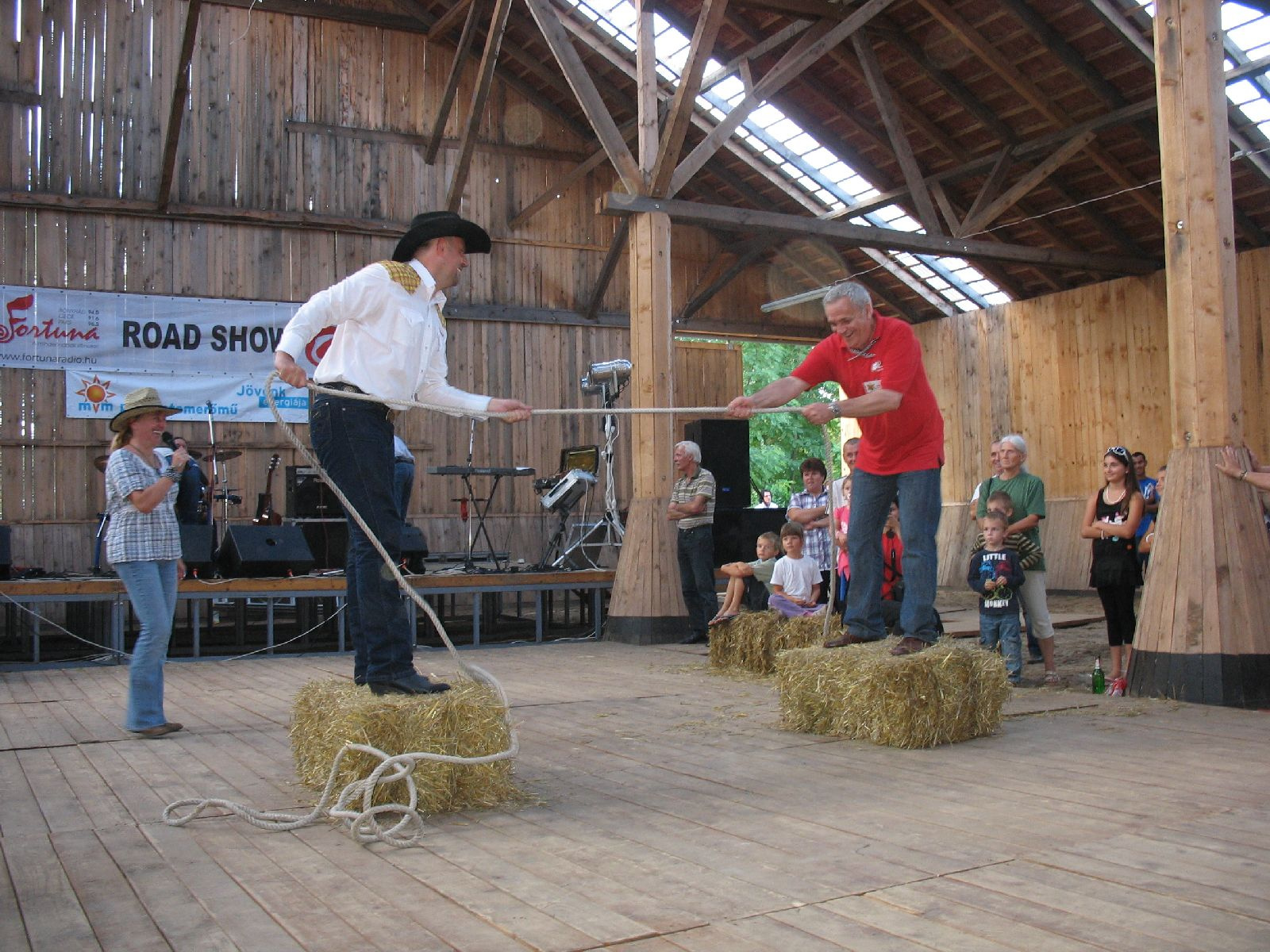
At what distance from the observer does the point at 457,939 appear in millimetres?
1947

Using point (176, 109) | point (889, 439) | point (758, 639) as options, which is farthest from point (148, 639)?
point (176, 109)

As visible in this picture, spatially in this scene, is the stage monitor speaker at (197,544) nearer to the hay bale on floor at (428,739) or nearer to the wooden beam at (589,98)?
the wooden beam at (589,98)

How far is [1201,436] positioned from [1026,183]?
6406mm

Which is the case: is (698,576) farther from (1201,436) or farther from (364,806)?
(364,806)

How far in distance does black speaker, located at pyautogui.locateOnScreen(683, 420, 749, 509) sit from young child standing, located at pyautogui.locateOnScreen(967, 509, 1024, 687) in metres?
6.01

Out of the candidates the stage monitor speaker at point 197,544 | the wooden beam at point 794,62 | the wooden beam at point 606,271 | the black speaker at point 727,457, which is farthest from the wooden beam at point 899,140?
the stage monitor speaker at point 197,544

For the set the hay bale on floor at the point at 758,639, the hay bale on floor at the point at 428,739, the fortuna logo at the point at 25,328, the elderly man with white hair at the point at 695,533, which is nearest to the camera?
the hay bale on floor at the point at 428,739

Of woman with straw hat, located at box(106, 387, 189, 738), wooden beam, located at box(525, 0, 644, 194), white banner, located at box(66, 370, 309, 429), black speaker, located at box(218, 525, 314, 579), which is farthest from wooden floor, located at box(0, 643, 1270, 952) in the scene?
white banner, located at box(66, 370, 309, 429)

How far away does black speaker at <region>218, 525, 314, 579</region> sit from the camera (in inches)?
322

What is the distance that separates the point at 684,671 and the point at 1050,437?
8178 millimetres

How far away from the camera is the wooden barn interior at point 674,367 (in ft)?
7.40

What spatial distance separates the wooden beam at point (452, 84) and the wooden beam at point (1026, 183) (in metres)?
5.09

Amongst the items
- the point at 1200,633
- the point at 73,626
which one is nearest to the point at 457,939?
the point at 1200,633

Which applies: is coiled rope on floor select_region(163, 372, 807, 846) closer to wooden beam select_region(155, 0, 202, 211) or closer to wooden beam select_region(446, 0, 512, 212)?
wooden beam select_region(446, 0, 512, 212)
